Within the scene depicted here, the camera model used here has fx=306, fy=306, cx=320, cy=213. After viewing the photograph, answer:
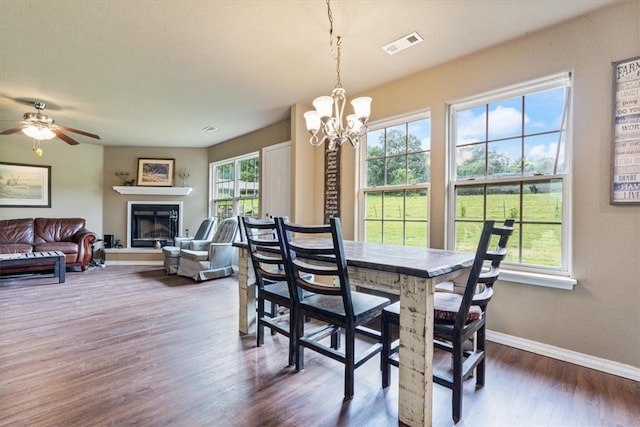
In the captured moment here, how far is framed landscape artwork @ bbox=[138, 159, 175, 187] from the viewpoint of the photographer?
6.59 metres

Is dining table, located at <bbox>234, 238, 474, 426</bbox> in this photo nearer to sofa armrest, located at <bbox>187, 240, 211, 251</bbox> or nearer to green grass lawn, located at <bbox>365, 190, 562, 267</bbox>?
green grass lawn, located at <bbox>365, 190, 562, 267</bbox>

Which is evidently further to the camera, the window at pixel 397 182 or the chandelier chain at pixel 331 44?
the window at pixel 397 182

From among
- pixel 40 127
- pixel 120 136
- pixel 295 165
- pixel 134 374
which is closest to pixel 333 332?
pixel 134 374

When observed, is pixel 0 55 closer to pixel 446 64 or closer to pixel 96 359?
pixel 96 359

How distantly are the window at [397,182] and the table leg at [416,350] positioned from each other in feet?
5.36

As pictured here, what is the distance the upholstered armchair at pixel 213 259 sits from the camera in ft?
15.5

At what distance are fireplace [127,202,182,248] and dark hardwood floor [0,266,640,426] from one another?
370cm

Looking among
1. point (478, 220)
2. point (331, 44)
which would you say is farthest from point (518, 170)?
point (331, 44)

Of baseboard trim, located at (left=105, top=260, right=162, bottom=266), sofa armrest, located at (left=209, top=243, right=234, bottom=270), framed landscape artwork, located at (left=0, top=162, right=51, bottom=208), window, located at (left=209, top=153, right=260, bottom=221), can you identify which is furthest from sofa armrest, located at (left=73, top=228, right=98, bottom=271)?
sofa armrest, located at (left=209, top=243, right=234, bottom=270)

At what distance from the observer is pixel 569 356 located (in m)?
2.23

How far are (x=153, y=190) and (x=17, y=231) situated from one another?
2244 mm

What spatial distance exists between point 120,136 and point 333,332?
5.74m

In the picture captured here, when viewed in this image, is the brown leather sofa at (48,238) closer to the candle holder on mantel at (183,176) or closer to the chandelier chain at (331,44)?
the candle holder on mantel at (183,176)

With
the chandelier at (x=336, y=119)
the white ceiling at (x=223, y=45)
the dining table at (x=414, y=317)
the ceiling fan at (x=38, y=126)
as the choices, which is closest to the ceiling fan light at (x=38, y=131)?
the ceiling fan at (x=38, y=126)
